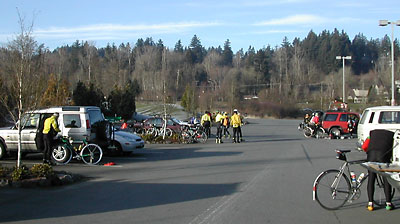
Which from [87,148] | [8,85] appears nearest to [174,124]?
[87,148]

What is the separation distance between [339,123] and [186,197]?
23142 mm

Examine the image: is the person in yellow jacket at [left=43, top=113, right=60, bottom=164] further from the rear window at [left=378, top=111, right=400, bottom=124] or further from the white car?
the rear window at [left=378, top=111, right=400, bottom=124]

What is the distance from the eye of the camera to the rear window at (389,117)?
18.9m

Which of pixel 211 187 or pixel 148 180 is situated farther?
pixel 148 180

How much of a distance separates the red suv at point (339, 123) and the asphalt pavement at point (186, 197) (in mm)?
15426

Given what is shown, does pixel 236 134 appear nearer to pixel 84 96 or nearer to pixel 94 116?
pixel 94 116

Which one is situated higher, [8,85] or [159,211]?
[8,85]

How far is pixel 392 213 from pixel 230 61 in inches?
6070

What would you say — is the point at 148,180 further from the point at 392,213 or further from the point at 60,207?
the point at 392,213

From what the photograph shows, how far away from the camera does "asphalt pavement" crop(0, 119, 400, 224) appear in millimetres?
7992

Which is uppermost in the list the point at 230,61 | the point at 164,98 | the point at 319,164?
the point at 230,61

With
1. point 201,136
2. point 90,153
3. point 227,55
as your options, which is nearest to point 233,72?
point 227,55

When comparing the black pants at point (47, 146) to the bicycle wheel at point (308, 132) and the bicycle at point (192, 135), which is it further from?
the bicycle wheel at point (308, 132)

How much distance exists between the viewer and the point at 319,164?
622 inches
